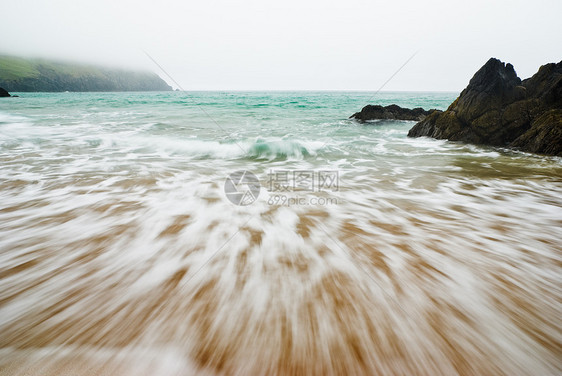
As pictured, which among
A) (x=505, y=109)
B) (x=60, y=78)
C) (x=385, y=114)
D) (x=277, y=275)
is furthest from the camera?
(x=60, y=78)

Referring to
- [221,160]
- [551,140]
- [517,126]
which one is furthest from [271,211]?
[517,126]

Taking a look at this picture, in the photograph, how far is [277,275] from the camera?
2.16 meters

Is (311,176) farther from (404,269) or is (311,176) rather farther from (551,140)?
(551,140)

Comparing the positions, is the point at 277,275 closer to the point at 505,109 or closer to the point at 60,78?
the point at 505,109

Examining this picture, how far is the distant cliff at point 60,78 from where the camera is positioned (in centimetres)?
8475

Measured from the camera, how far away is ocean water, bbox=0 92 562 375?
4.67ft

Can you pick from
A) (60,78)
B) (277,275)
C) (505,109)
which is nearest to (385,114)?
(505,109)

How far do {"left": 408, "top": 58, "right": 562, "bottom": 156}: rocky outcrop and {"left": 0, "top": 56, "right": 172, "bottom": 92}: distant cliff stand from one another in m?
123

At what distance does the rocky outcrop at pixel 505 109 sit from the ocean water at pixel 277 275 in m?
3.63

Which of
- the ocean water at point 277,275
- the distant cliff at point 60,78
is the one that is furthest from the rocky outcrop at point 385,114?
the distant cliff at point 60,78

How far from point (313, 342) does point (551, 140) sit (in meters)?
9.15

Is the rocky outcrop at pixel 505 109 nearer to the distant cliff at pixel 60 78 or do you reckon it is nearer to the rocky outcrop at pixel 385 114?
the rocky outcrop at pixel 385 114

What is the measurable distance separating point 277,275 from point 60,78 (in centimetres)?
14687

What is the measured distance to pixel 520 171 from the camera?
5.54 metres
